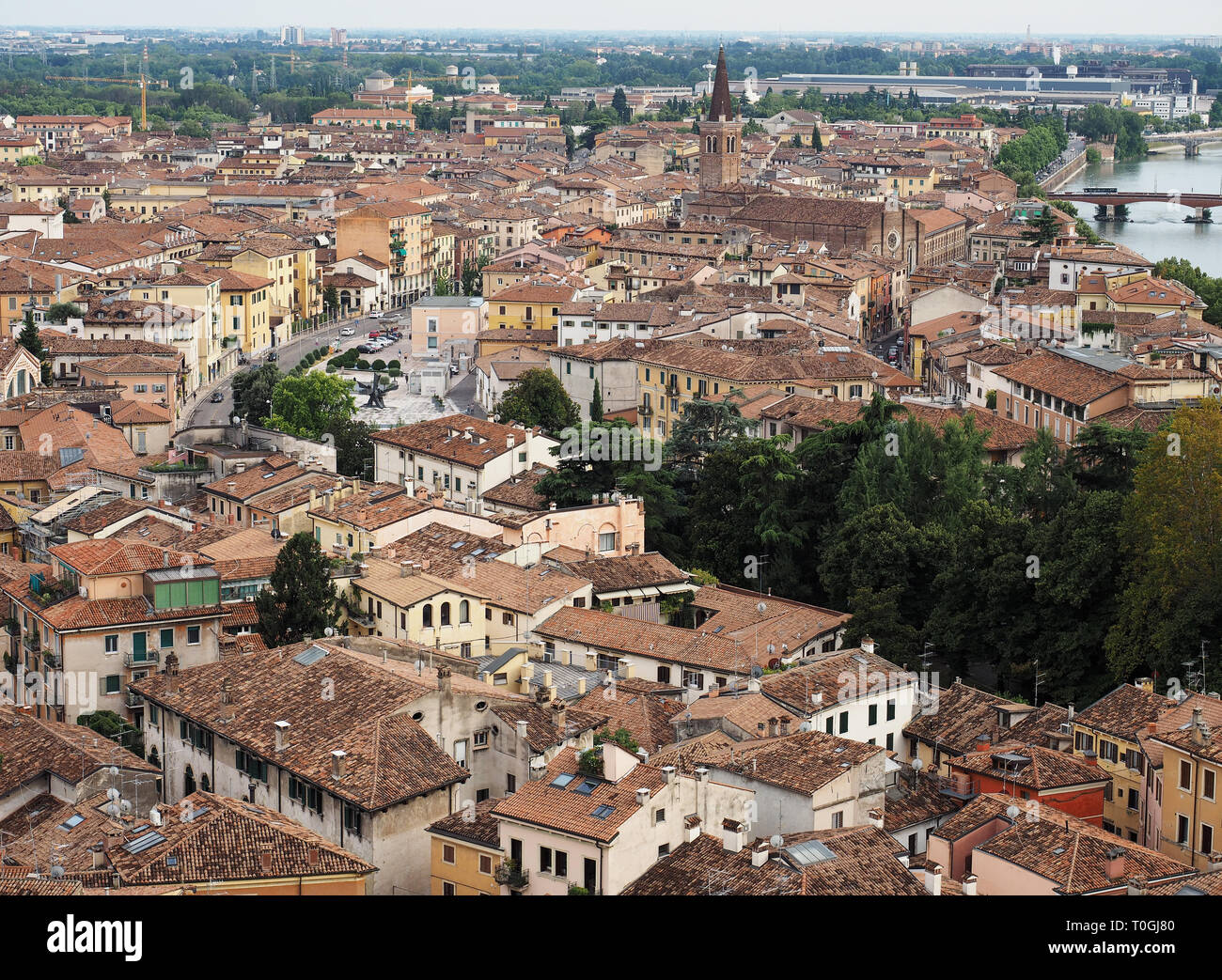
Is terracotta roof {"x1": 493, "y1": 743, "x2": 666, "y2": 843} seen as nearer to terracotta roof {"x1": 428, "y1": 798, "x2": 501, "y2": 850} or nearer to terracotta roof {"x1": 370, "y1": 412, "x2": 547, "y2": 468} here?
terracotta roof {"x1": 428, "y1": 798, "x2": 501, "y2": 850}

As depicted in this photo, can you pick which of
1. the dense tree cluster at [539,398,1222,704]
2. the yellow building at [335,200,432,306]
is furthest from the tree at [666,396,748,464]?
the yellow building at [335,200,432,306]

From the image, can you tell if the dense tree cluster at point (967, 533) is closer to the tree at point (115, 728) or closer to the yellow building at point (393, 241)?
the tree at point (115, 728)

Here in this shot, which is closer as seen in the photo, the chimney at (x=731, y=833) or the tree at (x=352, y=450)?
the chimney at (x=731, y=833)

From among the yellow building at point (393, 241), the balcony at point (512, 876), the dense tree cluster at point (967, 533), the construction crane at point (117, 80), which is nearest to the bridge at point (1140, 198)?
the yellow building at point (393, 241)

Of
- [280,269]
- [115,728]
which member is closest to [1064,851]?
[115,728]

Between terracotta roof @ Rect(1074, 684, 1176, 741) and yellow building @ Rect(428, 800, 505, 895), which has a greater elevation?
yellow building @ Rect(428, 800, 505, 895)

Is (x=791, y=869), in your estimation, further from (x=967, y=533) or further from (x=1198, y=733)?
(x=967, y=533)
